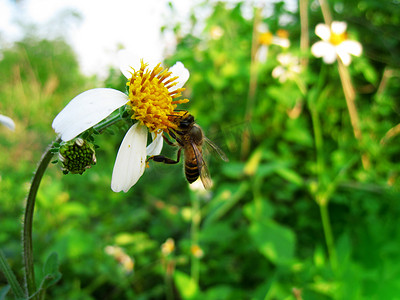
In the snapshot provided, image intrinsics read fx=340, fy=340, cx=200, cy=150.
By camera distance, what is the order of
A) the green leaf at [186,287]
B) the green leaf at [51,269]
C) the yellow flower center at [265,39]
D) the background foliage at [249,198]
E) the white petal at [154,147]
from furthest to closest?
the yellow flower center at [265,39]
the background foliage at [249,198]
the green leaf at [186,287]
the white petal at [154,147]
the green leaf at [51,269]

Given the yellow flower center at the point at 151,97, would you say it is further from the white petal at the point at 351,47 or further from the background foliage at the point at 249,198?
the white petal at the point at 351,47

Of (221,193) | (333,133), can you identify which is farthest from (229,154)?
(333,133)

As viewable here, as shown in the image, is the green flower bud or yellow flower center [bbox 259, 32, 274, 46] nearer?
the green flower bud

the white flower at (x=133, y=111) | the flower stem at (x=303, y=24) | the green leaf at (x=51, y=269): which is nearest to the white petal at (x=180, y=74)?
the white flower at (x=133, y=111)

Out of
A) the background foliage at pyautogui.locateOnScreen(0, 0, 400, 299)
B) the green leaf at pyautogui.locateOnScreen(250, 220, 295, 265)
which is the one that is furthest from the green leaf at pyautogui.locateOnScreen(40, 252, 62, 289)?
the green leaf at pyautogui.locateOnScreen(250, 220, 295, 265)

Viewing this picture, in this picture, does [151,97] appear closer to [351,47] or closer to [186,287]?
[186,287]

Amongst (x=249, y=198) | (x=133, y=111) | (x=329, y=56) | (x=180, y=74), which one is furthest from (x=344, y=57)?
(x=133, y=111)

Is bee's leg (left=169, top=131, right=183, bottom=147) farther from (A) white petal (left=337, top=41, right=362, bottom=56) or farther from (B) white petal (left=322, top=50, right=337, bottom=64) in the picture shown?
(A) white petal (left=337, top=41, right=362, bottom=56)
